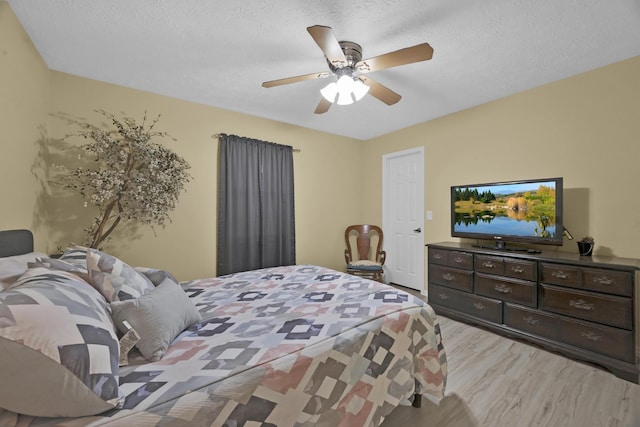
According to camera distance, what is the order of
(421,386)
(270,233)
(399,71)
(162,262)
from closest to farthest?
(421,386), (399,71), (162,262), (270,233)

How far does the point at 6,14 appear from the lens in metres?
1.72

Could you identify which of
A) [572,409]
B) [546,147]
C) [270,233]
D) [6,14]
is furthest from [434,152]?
[6,14]

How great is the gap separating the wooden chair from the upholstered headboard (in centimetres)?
327

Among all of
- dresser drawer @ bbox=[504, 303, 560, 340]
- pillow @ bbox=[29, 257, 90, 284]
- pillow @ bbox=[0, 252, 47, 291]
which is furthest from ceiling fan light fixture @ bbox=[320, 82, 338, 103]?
dresser drawer @ bbox=[504, 303, 560, 340]

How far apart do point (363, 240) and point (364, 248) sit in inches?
5.4

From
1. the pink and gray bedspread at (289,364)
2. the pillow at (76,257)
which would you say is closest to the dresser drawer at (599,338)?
the pink and gray bedspread at (289,364)

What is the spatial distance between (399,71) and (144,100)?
2.70 m

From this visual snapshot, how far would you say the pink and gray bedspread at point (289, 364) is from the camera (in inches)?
36.7

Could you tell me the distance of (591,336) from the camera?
7.02ft

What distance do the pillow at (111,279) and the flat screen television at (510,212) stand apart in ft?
10.7

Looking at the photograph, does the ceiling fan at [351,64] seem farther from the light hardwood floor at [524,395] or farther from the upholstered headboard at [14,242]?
the light hardwood floor at [524,395]

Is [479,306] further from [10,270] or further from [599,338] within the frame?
[10,270]

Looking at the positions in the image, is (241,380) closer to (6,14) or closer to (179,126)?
(6,14)

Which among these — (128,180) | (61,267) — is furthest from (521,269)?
(128,180)
